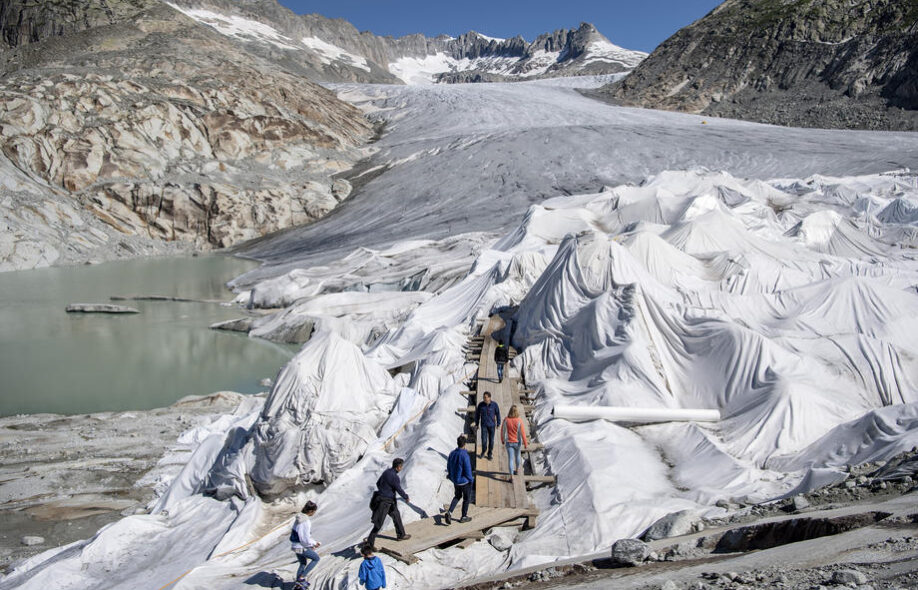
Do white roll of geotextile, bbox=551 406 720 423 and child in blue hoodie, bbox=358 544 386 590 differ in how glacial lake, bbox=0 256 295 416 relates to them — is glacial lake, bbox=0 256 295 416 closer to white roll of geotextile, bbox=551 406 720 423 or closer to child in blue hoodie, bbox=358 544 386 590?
white roll of geotextile, bbox=551 406 720 423

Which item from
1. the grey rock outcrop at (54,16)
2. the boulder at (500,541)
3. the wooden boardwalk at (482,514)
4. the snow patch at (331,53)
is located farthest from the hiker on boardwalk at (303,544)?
the snow patch at (331,53)

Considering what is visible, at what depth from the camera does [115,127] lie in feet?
156

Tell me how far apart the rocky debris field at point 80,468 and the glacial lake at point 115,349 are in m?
1.97

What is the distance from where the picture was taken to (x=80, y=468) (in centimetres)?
1334

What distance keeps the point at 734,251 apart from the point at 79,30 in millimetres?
66802

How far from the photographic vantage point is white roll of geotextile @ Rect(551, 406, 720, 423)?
12.1 meters

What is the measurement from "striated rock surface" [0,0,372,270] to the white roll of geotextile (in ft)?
123

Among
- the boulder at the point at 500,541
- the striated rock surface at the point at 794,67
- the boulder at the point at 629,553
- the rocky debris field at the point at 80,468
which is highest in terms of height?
the striated rock surface at the point at 794,67

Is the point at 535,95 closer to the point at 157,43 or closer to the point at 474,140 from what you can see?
the point at 474,140

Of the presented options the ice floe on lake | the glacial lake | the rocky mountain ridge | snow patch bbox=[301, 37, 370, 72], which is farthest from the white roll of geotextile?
snow patch bbox=[301, 37, 370, 72]

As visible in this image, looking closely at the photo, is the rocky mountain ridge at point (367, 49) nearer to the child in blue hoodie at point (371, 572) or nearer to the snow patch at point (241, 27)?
the snow patch at point (241, 27)

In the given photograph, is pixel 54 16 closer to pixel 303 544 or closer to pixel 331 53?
pixel 331 53

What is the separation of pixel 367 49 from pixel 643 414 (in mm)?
144876

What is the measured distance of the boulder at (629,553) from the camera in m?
6.18
